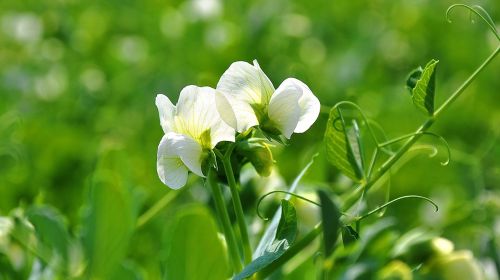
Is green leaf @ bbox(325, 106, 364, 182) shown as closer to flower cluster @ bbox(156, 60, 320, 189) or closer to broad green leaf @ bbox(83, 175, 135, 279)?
flower cluster @ bbox(156, 60, 320, 189)

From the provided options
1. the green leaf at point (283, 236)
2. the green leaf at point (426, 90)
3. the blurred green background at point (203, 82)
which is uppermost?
the green leaf at point (426, 90)

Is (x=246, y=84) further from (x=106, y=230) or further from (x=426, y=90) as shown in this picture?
(x=106, y=230)

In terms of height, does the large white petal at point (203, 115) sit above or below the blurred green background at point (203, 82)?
above

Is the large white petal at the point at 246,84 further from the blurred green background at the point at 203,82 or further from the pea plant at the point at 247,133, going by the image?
the blurred green background at the point at 203,82

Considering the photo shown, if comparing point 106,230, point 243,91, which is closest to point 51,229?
point 106,230

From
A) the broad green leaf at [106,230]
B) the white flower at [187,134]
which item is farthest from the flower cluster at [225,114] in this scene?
the broad green leaf at [106,230]

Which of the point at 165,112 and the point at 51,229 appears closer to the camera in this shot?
the point at 165,112
